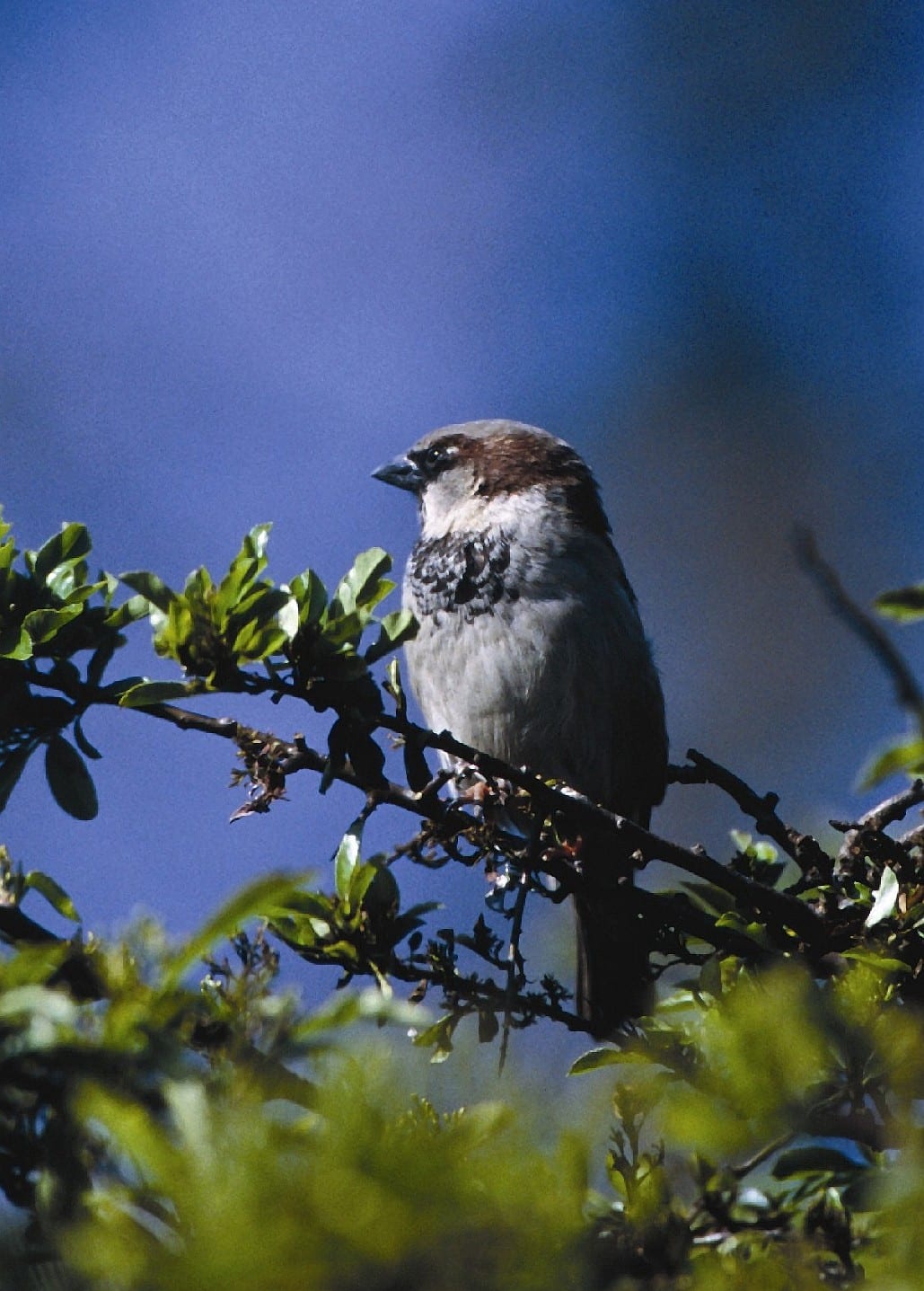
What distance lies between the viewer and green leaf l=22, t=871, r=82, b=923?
1090 millimetres

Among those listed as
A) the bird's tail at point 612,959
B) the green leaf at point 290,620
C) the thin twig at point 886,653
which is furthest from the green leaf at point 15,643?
the thin twig at point 886,653

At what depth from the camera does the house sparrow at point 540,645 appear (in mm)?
3230

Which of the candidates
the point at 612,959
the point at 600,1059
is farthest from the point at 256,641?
the point at 612,959

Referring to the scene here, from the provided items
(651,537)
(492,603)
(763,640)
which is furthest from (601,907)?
(651,537)

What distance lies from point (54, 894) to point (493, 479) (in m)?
2.67

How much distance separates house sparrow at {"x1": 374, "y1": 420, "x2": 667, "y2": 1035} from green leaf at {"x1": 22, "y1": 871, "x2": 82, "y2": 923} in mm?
2027

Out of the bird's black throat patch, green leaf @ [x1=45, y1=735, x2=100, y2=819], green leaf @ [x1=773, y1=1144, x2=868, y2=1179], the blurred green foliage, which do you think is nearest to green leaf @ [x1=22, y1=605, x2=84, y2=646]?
the blurred green foliage

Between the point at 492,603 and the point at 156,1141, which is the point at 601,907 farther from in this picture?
the point at 492,603

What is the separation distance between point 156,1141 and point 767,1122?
1.07 feet

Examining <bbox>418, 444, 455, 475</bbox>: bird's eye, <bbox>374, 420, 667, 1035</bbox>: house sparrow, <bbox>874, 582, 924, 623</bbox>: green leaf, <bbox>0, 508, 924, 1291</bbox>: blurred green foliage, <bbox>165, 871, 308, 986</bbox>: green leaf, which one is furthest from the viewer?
<bbox>418, 444, 455, 475</bbox>: bird's eye

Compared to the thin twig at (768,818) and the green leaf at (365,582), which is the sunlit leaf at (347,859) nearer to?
the green leaf at (365,582)

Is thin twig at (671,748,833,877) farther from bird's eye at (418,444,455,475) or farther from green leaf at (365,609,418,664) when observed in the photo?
bird's eye at (418,444,455,475)

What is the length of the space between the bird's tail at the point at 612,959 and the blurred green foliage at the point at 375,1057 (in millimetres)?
68

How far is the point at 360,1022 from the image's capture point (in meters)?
0.87
